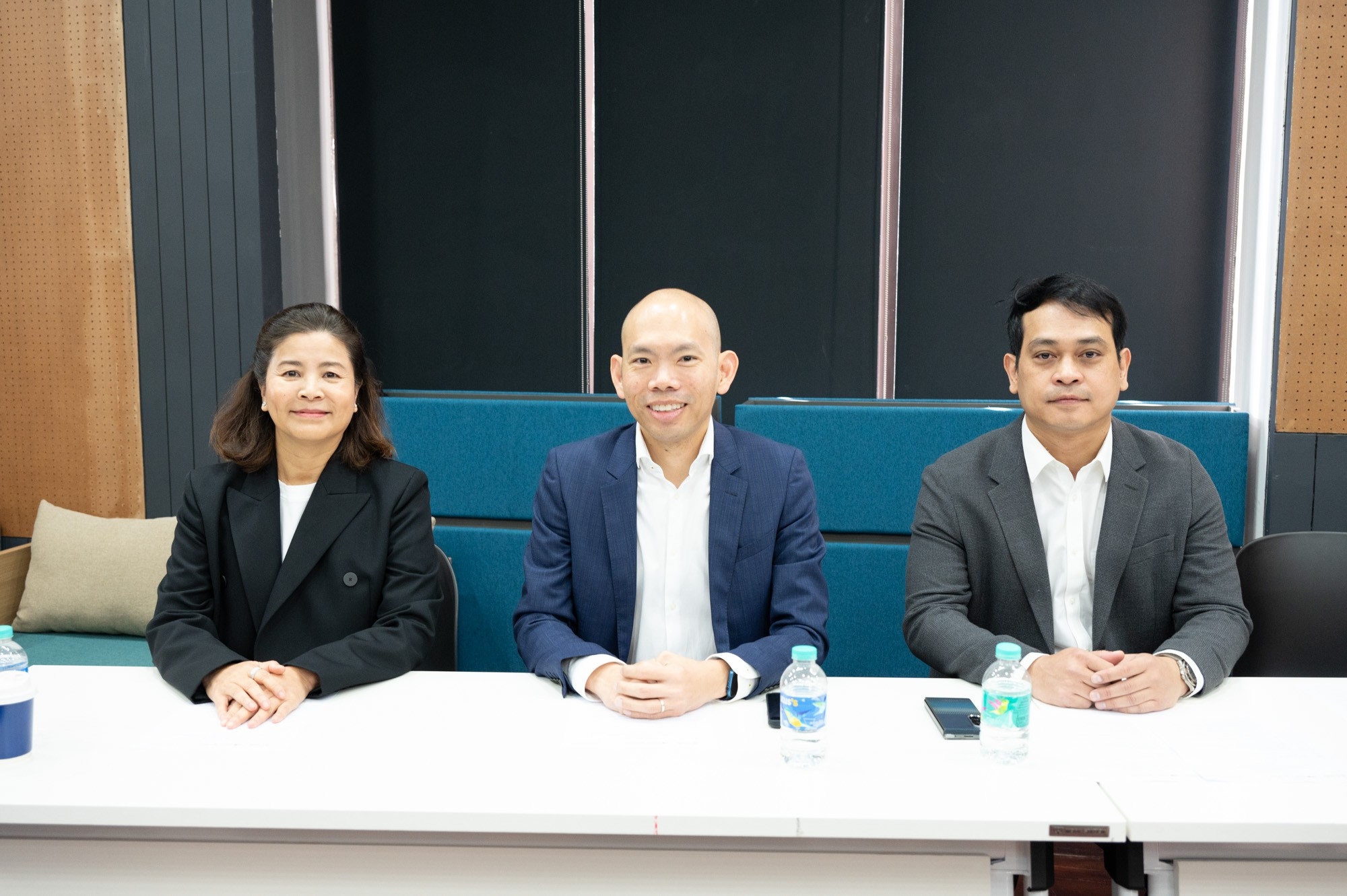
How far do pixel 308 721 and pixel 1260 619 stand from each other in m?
2.01

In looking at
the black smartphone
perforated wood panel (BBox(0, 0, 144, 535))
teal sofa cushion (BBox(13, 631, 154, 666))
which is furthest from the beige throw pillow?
the black smartphone

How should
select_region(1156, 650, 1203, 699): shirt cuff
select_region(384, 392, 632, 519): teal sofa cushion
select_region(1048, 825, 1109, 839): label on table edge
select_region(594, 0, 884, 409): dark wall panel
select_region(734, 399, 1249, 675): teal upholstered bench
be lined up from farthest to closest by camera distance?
select_region(594, 0, 884, 409): dark wall panel, select_region(384, 392, 632, 519): teal sofa cushion, select_region(734, 399, 1249, 675): teal upholstered bench, select_region(1156, 650, 1203, 699): shirt cuff, select_region(1048, 825, 1109, 839): label on table edge

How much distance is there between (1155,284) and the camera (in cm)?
367

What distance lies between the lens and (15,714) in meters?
1.42

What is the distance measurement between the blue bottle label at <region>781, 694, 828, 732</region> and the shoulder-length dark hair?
111cm

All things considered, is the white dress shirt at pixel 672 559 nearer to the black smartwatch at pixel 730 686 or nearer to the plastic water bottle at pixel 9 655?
the black smartwatch at pixel 730 686

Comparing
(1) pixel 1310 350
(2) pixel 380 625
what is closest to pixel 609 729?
(2) pixel 380 625

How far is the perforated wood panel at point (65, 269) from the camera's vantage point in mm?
3311

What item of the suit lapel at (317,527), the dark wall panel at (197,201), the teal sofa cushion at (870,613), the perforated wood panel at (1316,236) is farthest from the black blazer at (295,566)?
the perforated wood panel at (1316,236)

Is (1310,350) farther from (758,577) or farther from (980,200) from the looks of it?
(758,577)

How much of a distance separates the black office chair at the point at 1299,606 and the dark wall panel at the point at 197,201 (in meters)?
3.11

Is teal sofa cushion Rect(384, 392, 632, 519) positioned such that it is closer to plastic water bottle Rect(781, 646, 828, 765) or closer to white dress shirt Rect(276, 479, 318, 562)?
white dress shirt Rect(276, 479, 318, 562)

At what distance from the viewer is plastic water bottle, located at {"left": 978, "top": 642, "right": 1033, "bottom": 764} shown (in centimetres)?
141

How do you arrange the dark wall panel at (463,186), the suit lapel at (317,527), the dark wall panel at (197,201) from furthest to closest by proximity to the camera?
the dark wall panel at (463,186), the dark wall panel at (197,201), the suit lapel at (317,527)
